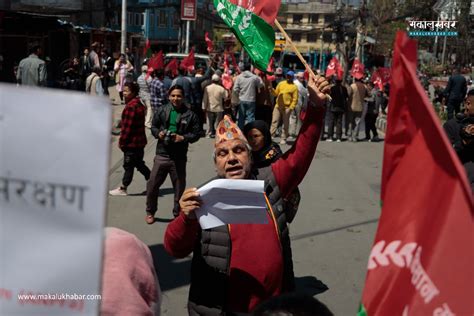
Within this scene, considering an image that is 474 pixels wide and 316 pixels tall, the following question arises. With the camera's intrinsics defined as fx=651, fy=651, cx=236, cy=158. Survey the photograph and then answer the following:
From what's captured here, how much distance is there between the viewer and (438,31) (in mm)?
22672

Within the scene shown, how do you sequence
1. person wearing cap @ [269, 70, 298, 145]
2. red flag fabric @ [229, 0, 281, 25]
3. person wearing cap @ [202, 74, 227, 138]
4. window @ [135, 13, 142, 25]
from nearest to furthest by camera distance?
red flag fabric @ [229, 0, 281, 25] → person wearing cap @ [269, 70, 298, 145] → person wearing cap @ [202, 74, 227, 138] → window @ [135, 13, 142, 25]

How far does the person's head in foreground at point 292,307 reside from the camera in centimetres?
192

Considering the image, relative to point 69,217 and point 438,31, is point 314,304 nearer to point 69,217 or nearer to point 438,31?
point 69,217

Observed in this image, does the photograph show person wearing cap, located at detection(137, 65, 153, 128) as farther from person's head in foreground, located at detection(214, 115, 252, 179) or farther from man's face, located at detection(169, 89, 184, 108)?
person's head in foreground, located at detection(214, 115, 252, 179)

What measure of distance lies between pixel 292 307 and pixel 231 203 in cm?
78

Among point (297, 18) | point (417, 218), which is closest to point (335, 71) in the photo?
point (417, 218)

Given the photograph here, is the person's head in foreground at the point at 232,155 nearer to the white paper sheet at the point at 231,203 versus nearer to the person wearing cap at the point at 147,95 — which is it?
the white paper sheet at the point at 231,203

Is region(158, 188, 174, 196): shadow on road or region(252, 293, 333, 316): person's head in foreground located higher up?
region(252, 293, 333, 316): person's head in foreground

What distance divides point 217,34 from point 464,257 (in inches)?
3240

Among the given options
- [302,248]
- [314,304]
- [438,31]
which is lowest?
[302,248]

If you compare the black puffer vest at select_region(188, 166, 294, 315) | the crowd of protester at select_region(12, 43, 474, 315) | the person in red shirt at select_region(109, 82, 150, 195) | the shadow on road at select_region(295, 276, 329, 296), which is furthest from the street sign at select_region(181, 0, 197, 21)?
the black puffer vest at select_region(188, 166, 294, 315)

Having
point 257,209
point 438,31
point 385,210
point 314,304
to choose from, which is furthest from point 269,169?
point 438,31

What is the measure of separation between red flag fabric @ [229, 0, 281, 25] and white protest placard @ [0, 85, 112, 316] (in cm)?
331

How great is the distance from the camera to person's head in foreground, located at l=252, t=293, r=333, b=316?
1920mm
